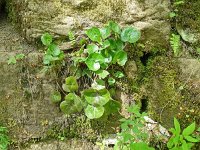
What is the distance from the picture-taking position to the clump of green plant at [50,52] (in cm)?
322

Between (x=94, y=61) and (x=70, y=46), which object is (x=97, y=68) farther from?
(x=70, y=46)

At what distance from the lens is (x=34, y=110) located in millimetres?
3316

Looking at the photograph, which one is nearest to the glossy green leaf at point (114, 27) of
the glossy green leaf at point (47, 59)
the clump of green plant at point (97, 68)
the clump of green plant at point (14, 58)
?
the clump of green plant at point (97, 68)

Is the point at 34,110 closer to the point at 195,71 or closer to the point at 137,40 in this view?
the point at 137,40

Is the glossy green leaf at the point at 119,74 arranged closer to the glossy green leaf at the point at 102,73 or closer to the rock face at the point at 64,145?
the glossy green leaf at the point at 102,73

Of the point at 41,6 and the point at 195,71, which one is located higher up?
the point at 41,6

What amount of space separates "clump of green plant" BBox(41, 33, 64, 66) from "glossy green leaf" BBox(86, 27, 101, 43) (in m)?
0.31

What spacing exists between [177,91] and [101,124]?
Answer: 0.82 metres

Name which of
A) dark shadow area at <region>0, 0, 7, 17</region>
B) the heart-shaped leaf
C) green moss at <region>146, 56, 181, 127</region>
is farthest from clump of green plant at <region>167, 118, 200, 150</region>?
dark shadow area at <region>0, 0, 7, 17</region>

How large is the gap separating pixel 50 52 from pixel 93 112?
2.27 ft

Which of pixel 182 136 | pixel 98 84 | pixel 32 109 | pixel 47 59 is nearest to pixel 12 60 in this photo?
pixel 47 59

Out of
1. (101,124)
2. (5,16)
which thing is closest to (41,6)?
(5,16)

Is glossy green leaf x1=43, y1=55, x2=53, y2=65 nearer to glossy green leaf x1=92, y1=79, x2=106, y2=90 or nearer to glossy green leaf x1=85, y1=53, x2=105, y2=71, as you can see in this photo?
glossy green leaf x1=85, y1=53, x2=105, y2=71

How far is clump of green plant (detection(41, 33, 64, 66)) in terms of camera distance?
3.22m
